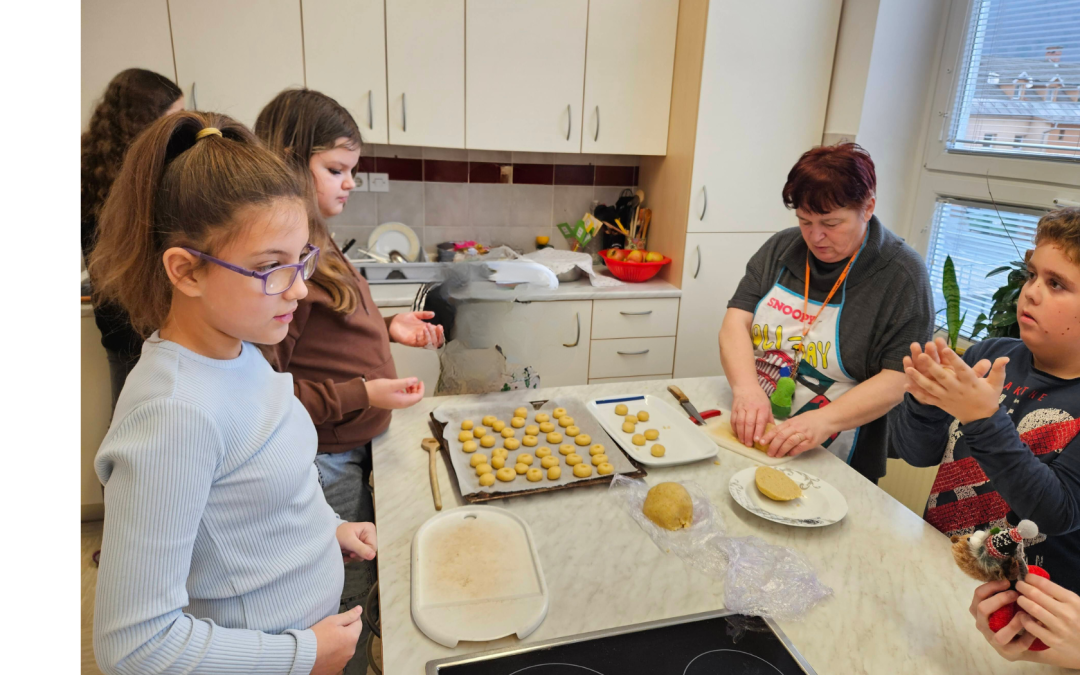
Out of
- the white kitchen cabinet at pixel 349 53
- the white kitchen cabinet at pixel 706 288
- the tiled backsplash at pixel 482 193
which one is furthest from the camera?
the tiled backsplash at pixel 482 193

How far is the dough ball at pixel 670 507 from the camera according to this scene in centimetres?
110

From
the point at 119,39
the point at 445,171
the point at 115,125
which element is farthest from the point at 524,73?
the point at 115,125

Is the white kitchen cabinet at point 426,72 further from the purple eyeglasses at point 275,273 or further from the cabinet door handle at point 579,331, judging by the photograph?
the purple eyeglasses at point 275,273

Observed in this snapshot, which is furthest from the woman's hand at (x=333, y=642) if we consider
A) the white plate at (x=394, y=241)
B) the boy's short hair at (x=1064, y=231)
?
the white plate at (x=394, y=241)

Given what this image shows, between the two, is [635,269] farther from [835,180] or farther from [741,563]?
[741,563]

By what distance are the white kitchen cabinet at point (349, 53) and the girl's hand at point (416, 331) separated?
1.44m

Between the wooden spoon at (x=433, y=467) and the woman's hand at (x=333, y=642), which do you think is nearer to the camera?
the woman's hand at (x=333, y=642)

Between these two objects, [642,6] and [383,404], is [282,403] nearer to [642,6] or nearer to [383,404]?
[383,404]

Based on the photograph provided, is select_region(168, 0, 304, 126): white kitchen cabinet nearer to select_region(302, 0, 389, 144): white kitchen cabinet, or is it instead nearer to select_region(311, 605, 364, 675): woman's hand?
select_region(302, 0, 389, 144): white kitchen cabinet

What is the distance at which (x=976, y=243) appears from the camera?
8.44 feet

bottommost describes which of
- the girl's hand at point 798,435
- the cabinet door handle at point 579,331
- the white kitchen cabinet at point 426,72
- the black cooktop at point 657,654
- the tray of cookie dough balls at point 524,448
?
the cabinet door handle at point 579,331

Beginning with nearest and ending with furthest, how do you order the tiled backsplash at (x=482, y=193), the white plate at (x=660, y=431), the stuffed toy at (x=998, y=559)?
the stuffed toy at (x=998, y=559) < the white plate at (x=660, y=431) < the tiled backsplash at (x=482, y=193)

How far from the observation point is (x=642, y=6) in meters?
2.85

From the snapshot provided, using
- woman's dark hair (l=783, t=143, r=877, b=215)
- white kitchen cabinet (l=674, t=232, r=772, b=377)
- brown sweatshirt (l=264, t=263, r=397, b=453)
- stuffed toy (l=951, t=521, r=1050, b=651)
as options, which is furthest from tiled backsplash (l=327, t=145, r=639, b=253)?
stuffed toy (l=951, t=521, r=1050, b=651)
